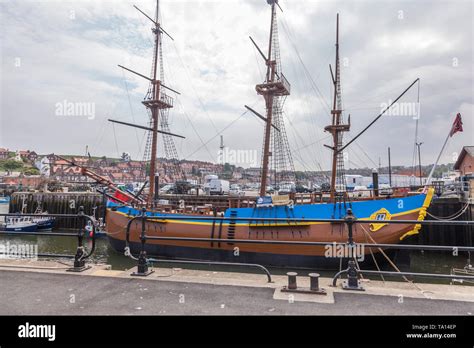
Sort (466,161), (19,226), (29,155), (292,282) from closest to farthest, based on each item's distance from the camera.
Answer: (292,282) → (19,226) → (466,161) → (29,155)

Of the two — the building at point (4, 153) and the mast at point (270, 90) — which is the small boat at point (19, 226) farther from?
the building at point (4, 153)

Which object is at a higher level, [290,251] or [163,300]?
[163,300]

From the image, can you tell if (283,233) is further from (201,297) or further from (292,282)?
(201,297)

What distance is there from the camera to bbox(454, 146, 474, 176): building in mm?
35656

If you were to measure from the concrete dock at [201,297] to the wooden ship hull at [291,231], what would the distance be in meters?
8.03

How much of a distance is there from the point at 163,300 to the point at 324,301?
2014 millimetres

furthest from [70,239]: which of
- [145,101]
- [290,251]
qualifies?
[290,251]

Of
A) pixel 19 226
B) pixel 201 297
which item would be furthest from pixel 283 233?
pixel 19 226

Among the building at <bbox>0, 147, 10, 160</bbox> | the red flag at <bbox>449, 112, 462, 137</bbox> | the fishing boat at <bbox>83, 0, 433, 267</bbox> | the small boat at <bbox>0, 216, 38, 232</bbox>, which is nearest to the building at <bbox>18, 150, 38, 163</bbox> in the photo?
the building at <bbox>0, 147, 10, 160</bbox>

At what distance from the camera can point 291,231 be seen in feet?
46.6

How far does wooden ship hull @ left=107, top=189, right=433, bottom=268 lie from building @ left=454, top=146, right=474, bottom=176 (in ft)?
94.5

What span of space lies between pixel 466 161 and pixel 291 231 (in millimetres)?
35099

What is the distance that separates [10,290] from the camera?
424cm
